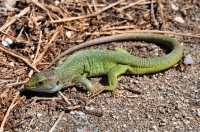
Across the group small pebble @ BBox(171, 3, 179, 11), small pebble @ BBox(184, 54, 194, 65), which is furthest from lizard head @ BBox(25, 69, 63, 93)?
small pebble @ BBox(171, 3, 179, 11)

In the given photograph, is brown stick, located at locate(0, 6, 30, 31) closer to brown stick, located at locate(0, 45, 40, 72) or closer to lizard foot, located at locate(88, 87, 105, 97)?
brown stick, located at locate(0, 45, 40, 72)

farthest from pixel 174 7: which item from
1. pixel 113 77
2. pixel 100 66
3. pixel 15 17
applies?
pixel 15 17

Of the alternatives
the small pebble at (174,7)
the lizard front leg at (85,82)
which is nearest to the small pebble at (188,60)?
the small pebble at (174,7)

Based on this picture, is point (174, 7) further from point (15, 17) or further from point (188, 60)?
point (15, 17)

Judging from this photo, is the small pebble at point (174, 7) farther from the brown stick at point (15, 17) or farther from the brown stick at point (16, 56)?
the brown stick at point (16, 56)

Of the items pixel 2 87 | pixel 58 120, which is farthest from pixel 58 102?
pixel 2 87

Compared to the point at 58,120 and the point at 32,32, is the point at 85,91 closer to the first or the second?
the point at 58,120
